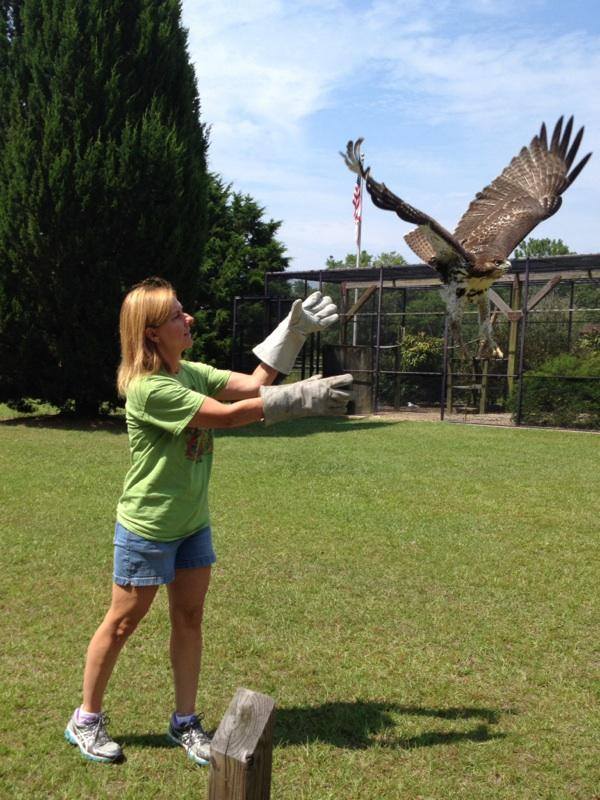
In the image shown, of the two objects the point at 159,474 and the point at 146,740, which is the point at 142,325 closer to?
the point at 159,474

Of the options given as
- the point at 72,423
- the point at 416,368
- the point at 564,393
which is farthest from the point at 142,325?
the point at 416,368

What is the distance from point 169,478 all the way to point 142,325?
55cm

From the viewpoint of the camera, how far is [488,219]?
22.9 ft

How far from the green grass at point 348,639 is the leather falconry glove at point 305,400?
4.44ft

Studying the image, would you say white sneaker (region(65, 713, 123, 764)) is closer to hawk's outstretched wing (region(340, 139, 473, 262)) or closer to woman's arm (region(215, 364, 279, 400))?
woman's arm (region(215, 364, 279, 400))

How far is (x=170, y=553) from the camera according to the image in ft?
8.61

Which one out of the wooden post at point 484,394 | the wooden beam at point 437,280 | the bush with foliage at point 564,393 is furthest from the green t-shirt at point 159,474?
the wooden post at point 484,394

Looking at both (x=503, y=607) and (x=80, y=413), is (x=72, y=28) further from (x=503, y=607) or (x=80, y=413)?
(x=503, y=607)

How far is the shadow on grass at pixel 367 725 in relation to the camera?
2912 millimetres

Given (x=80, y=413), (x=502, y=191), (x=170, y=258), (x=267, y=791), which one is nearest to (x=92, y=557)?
(x=267, y=791)

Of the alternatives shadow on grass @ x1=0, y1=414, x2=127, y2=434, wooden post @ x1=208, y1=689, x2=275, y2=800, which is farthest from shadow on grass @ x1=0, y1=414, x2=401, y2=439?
wooden post @ x1=208, y1=689, x2=275, y2=800

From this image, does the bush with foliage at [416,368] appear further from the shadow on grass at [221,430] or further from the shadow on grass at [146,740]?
the shadow on grass at [146,740]

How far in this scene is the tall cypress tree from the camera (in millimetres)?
12898

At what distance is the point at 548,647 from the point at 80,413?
12.6 meters
